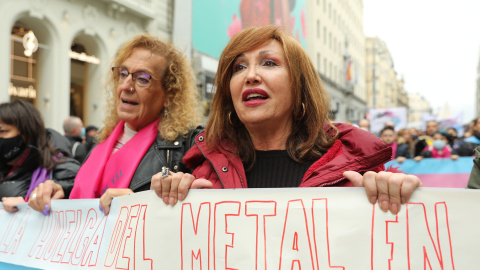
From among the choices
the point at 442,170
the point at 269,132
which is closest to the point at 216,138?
the point at 269,132

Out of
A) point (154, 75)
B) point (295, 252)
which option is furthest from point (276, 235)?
point (154, 75)

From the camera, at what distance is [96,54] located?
43.1 ft

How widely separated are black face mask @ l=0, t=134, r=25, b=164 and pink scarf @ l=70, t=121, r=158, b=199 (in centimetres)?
68

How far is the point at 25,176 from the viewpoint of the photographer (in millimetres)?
2904

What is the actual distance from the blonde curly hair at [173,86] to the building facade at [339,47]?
96.2ft

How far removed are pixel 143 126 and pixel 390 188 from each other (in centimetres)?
159

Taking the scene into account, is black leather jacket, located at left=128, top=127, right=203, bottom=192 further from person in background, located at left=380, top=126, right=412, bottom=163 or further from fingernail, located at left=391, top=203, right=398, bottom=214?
person in background, located at left=380, top=126, right=412, bottom=163

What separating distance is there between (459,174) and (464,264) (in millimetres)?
5668

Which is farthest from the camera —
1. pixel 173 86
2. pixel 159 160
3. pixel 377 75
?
pixel 377 75

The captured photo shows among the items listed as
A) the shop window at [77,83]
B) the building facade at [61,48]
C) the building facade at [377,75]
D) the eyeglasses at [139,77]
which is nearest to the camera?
the eyeglasses at [139,77]

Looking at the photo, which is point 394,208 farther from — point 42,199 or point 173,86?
→ point 42,199

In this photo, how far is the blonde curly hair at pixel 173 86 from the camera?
243cm

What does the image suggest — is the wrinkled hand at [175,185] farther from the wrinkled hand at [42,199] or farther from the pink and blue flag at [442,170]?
the pink and blue flag at [442,170]

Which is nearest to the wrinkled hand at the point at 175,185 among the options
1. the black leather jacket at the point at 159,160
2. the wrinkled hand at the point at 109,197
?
the wrinkled hand at the point at 109,197
